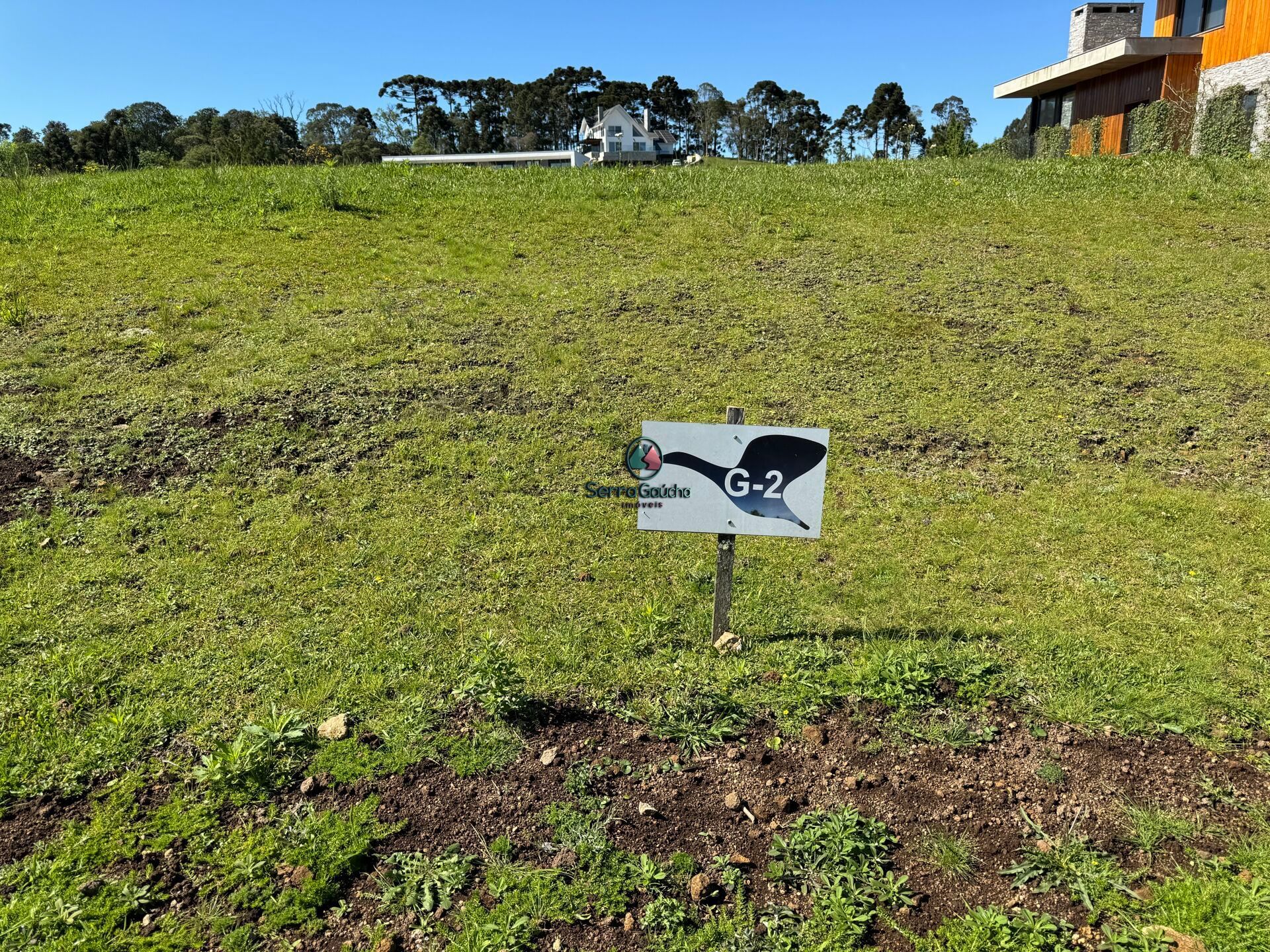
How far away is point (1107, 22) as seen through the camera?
78.1ft

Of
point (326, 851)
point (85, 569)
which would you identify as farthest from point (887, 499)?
point (85, 569)

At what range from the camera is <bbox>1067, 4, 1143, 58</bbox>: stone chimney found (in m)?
23.8

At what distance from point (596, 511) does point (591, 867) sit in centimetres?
291

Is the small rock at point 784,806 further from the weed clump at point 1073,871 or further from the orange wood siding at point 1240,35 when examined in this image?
the orange wood siding at point 1240,35

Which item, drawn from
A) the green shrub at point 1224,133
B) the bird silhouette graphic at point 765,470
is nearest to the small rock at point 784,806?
the bird silhouette graphic at point 765,470

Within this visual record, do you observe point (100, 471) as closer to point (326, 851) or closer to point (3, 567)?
point (3, 567)

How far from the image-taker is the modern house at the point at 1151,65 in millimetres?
17219

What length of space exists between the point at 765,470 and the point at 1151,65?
23647 mm

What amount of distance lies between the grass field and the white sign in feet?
2.17

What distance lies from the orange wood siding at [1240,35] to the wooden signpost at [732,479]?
20.4m

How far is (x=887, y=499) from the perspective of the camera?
5.39 meters

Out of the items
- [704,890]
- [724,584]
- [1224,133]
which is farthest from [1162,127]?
[704,890]

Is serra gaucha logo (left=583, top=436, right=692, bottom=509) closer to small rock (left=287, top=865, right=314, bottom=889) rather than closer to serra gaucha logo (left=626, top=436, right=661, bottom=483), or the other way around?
serra gaucha logo (left=626, top=436, right=661, bottom=483)

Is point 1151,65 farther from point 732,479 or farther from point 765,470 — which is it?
point 732,479
